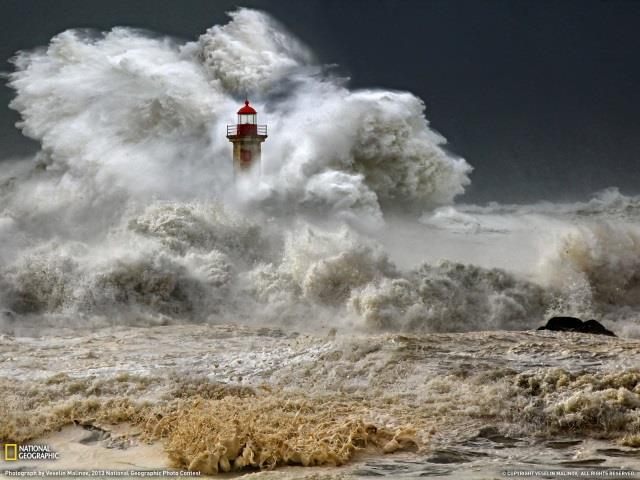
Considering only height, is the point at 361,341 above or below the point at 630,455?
above

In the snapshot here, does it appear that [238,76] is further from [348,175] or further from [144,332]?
[144,332]

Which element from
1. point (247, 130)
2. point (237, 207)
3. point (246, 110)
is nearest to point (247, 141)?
point (247, 130)

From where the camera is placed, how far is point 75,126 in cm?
2159

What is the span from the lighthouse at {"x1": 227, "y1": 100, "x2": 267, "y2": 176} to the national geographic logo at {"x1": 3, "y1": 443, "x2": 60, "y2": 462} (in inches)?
480

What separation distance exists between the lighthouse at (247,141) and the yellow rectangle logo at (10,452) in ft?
40.1

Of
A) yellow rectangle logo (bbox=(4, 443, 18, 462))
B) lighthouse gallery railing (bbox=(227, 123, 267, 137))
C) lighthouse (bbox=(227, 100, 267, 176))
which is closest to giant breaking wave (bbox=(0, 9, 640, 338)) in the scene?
lighthouse (bbox=(227, 100, 267, 176))

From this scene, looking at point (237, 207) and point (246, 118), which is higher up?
point (246, 118)

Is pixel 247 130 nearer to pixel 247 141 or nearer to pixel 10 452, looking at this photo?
pixel 247 141

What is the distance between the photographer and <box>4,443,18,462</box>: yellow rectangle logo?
866 cm

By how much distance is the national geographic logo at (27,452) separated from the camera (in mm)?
8672

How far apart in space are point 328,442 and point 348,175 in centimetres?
1161

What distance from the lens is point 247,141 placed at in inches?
821

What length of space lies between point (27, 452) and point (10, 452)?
0.16m

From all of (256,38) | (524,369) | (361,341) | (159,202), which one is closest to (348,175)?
(159,202)
